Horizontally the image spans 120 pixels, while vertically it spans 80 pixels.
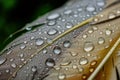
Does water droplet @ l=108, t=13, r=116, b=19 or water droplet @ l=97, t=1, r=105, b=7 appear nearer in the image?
water droplet @ l=108, t=13, r=116, b=19

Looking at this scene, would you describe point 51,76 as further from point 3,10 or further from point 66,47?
point 3,10

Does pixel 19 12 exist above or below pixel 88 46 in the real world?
below

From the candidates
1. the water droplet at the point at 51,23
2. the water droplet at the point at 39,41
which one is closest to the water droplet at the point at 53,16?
the water droplet at the point at 51,23

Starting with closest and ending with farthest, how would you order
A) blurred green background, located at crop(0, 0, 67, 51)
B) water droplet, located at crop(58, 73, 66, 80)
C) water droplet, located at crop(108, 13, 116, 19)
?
water droplet, located at crop(58, 73, 66, 80)
water droplet, located at crop(108, 13, 116, 19)
blurred green background, located at crop(0, 0, 67, 51)

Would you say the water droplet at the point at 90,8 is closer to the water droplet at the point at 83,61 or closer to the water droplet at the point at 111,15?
the water droplet at the point at 111,15

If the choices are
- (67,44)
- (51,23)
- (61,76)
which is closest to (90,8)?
(51,23)

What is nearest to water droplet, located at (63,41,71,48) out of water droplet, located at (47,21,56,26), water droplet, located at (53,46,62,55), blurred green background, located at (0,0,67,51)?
water droplet, located at (53,46,62,55)

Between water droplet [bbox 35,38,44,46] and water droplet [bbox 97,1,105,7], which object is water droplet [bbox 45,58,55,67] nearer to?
water droplet [bbox 35,38,44,46]

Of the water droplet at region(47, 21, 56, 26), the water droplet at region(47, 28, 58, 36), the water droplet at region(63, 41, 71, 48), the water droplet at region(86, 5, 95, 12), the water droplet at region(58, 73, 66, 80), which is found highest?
the water droplet at region(47, 28, 58, 36)

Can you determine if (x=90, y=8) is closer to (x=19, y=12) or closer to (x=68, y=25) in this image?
(x=68, y=25)
